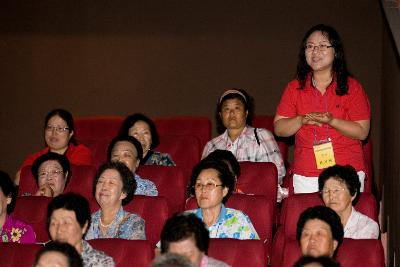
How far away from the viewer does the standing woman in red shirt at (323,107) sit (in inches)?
185

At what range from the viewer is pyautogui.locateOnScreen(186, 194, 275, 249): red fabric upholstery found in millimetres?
4508

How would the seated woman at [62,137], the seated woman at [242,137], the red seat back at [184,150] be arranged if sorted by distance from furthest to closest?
1. the red seat back at [184,150]
2. the seated woman at [62,137]
3. the seated woman at [242,137]

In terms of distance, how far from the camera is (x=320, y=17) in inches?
278

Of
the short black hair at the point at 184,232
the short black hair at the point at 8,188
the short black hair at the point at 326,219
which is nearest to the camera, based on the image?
the short black hair at the point at 184,232

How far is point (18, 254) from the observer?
3.95 metres

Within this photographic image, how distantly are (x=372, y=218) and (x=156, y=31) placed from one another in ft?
10.7

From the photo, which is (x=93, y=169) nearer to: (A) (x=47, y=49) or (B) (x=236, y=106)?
(B) (x=236, y=106)

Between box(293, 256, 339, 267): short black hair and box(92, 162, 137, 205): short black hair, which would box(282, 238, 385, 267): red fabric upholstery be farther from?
box(92, 162, 137, 205): short black hair

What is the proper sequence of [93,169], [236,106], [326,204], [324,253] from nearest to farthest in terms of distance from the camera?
[324,253] → [326,204] → [93,169] → [236,106]

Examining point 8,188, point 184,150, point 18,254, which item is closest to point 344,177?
point 18,254

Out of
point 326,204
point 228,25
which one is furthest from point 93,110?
point 326,204

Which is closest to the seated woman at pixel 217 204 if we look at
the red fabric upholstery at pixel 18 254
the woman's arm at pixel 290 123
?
the woman's arm at pixel 290 123

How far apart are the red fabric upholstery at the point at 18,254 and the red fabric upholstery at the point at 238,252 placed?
69cm

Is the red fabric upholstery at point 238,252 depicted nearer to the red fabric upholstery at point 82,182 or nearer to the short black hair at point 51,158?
the red fabric upholstery at point 82,182
